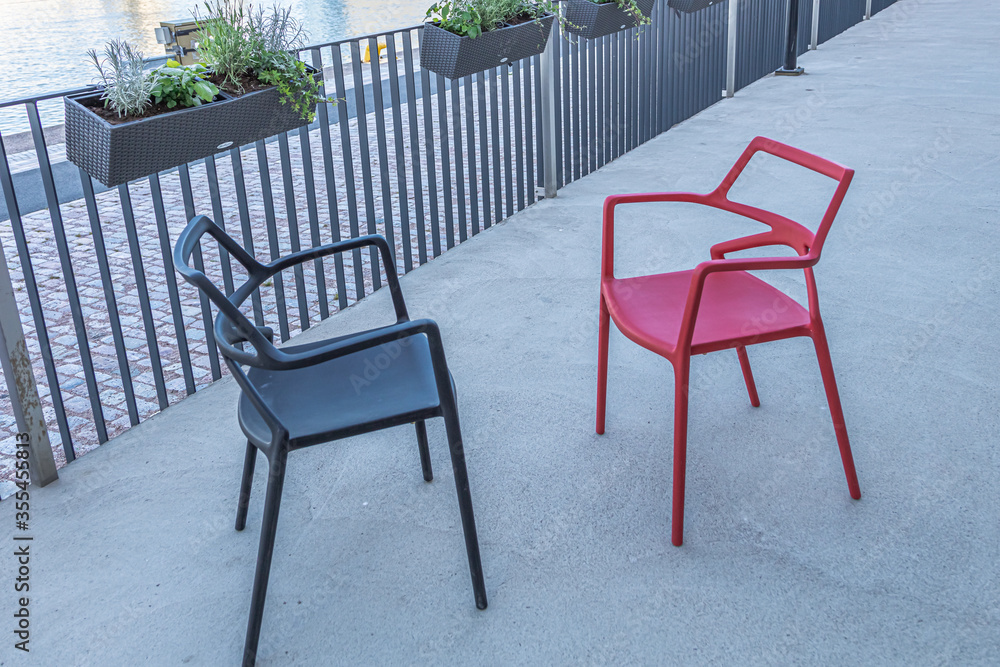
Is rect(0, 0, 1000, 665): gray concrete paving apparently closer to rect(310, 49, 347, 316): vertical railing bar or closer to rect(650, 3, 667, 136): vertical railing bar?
rect(310, 49, 347, 316): vertical railing bar

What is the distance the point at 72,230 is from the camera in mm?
5043

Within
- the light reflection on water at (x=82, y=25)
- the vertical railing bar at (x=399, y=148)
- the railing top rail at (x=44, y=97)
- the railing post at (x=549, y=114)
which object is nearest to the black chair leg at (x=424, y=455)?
the railing top rail at (x=44, y=97)

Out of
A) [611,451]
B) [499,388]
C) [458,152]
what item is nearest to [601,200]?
[458,152]

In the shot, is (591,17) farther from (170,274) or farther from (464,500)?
(464,500)

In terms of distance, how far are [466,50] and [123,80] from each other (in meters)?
1.62

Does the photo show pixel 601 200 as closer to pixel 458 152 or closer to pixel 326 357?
pixel 458 152

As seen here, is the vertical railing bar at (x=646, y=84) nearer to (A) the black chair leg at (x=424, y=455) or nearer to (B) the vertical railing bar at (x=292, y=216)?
(B) the vertical railing bar at (x=292, y=216)

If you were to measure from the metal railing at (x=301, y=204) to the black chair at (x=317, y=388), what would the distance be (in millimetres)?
760

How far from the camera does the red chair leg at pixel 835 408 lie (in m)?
2.11

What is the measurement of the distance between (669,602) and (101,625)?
3.96 ft

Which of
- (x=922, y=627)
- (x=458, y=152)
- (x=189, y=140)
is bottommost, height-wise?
(x=922, y=627)

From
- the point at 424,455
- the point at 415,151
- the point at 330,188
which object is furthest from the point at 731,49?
the point at 424,455

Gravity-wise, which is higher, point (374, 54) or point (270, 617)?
point (374, 54)

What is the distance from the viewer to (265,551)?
1.71 meters
